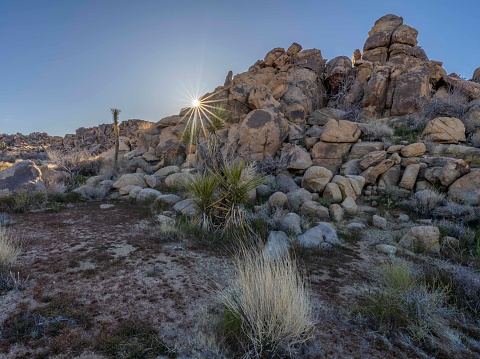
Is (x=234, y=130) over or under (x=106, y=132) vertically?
under

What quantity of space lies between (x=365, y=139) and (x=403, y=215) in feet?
20.4

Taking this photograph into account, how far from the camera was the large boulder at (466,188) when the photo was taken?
857cm

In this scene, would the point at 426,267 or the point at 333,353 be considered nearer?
the point at 333,353

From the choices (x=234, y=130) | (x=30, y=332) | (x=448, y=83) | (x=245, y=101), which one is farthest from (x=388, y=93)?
(x=30, y=332)

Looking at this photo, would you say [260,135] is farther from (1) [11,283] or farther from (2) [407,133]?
(1) [11,283]

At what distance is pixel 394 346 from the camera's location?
2.98 m

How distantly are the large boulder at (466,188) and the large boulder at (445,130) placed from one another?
4094mm

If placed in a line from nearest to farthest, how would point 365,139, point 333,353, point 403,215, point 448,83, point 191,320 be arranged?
point 333,353, point 191,320, point 403,215, point 365,139, point 448,83

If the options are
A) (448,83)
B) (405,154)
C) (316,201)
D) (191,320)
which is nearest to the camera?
(191,320)

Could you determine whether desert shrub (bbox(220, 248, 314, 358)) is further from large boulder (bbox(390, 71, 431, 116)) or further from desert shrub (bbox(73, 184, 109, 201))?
large boulder (bbox(390, 71, 431, 116))

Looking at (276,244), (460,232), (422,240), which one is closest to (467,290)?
(422,240)

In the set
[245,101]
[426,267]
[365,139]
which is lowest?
[426,267]

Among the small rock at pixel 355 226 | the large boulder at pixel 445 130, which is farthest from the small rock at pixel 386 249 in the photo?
the large boulder at pixel 445 130

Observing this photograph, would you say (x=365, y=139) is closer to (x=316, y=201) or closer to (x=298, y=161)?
(x=298, y=161)
